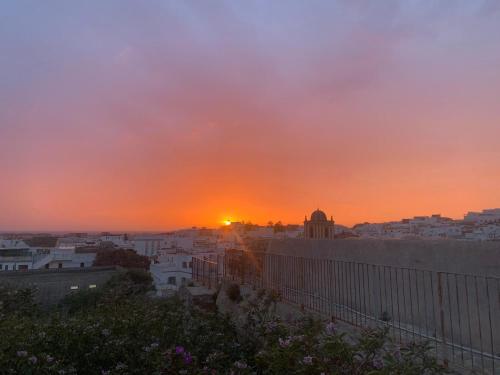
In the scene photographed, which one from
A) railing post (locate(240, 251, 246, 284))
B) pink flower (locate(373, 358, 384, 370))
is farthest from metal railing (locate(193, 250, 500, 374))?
pink flower (locate(373, 358, 384, 370))

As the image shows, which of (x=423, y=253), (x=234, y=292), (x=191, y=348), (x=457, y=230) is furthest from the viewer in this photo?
(x=457, y=230)

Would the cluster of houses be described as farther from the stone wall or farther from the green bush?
the green bush

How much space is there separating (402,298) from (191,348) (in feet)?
14.2

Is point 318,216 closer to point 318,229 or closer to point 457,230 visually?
point 318,229

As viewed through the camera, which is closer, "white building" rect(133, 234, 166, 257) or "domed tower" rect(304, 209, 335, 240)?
"domed tower" rect(304, 209, 335, 240)

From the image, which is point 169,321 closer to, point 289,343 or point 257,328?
point 257,328

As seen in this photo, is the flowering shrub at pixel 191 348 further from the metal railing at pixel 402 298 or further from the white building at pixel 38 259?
the white building at pixel 38 259

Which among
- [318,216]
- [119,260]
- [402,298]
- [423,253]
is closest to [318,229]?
[318,216]

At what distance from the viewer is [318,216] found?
3575 centimetres

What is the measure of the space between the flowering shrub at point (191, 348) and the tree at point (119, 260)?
43730 mm

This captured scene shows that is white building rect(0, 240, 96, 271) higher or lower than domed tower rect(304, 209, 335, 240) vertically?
lower

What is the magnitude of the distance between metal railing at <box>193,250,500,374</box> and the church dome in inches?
1045

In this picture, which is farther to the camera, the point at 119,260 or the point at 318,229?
the point at 119,260

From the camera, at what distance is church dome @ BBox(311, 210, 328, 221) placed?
35.2 m
